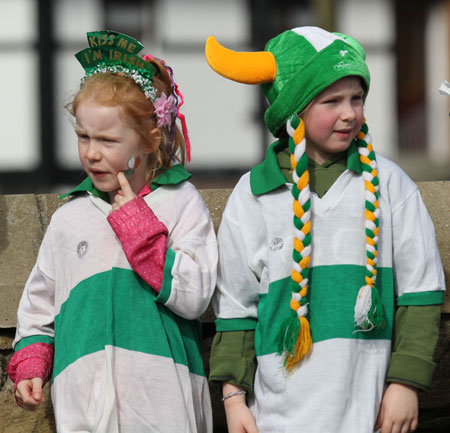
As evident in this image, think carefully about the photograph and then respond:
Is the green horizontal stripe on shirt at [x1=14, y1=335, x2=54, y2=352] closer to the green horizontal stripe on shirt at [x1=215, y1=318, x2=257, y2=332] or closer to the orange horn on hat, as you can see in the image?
→ the green horizontal stripe on shirt at [x1=215, y1=318, x2=257, y2=332]

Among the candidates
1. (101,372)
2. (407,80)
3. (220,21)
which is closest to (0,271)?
(101,372)

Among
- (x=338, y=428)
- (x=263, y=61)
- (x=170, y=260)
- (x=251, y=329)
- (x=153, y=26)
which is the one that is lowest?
(x=338, y=428)

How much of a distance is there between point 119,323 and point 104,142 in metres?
0.55

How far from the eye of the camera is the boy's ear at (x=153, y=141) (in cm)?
322

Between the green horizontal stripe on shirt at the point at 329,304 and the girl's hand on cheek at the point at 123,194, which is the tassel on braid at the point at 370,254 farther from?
the girl's hand on cheek at the point at 123,194

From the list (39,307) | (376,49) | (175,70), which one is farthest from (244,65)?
(376,49)

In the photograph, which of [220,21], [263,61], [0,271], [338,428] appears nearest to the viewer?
[338,428]

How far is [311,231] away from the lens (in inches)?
120

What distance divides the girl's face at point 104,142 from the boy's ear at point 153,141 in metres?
0.05

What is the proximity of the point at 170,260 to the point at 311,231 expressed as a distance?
0.42 m

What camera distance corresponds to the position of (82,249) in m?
3.16

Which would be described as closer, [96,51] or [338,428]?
[338,428]

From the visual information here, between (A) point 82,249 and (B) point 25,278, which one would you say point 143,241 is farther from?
(B) point 25,278

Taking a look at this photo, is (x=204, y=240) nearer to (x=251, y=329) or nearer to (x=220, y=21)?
(x=251, y=329)
